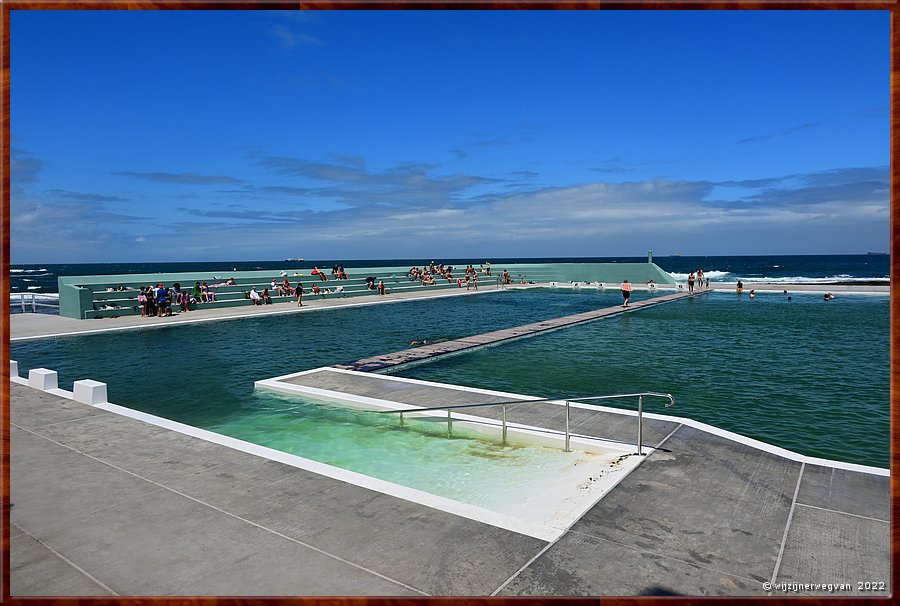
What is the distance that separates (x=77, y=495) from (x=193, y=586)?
105 inches

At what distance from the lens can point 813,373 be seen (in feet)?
44.3

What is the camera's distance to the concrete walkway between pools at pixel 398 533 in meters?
4.12

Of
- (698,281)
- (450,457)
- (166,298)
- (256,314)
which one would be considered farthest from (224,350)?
(698,281)

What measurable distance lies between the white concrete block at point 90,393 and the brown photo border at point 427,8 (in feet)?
26.2

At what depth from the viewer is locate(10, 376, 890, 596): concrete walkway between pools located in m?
4.12

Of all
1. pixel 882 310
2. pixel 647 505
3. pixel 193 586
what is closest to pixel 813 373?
pixel 647 505

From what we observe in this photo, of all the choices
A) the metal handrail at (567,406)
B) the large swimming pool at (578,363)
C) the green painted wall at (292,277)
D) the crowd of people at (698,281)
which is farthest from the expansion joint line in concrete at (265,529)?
the crowd of people at (698,281)

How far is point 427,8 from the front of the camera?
2.77 metres

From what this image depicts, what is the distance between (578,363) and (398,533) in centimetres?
1063

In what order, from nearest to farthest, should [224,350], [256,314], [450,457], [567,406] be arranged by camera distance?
[567,406]
[450,457]
[224,350]
[256,314]

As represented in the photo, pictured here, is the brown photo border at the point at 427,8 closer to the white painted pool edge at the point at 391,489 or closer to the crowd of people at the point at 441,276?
the white painted pool edge at the point at 391,489

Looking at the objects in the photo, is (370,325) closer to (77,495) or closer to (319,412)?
(319,412)

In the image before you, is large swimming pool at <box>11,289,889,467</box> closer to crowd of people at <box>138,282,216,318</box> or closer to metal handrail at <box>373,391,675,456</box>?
metal handrail at <box>373,391,675,456</box>

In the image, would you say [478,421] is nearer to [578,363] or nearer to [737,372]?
[578,363]
